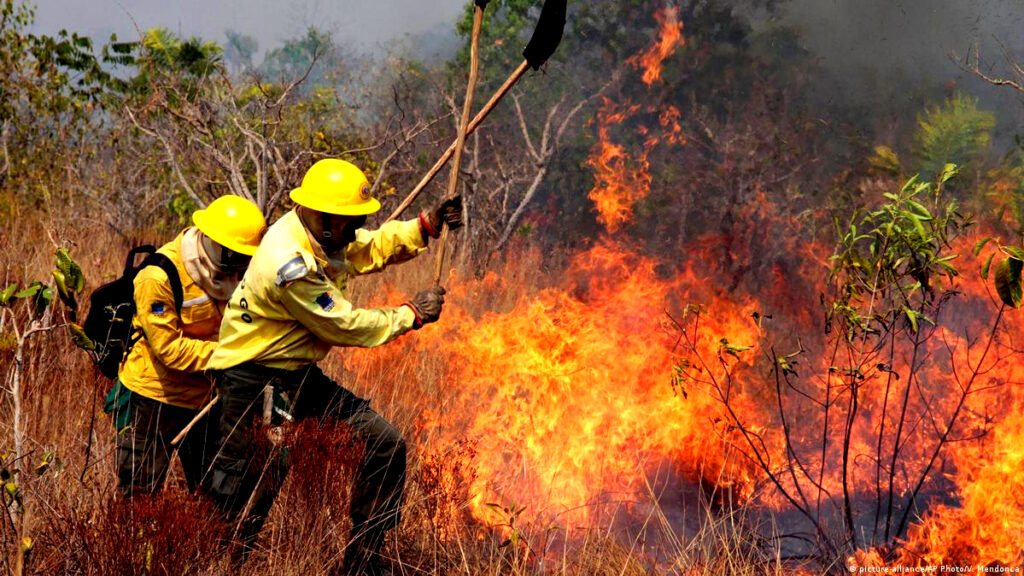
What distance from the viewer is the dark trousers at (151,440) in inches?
137

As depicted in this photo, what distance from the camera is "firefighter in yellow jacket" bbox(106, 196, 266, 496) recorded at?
3.45 meters

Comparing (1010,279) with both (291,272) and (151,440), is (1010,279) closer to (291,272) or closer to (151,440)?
(291,272)

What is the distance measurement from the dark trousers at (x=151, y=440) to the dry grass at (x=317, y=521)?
0.42 feet

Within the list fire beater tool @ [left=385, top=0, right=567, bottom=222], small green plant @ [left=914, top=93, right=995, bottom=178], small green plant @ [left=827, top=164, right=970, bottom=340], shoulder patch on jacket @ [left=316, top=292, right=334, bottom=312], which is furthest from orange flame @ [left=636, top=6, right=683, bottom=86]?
shoulder patch on jacket @ [left=316, top=292, right=334, bottom=312]

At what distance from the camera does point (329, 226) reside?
3500 mm

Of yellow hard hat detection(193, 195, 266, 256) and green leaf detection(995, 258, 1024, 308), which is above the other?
A: yellow hard hat detection(193, 195, 266, 256)

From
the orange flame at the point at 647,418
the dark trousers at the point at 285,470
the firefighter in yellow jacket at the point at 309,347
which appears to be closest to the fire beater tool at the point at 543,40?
the firefighter in yellow jacket at the point at 309,347

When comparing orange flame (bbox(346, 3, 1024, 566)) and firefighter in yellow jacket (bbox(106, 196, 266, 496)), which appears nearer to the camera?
firefighter in yellow jacket (bbox(106, 196, 266, 496))

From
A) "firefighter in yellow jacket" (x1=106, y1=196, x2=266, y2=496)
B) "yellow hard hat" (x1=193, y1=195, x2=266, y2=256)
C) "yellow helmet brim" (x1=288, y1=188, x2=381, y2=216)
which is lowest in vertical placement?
"firefighter in yellow jacket" (x1=106, y1=196, x2=266, y2=496)

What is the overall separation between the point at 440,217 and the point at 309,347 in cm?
100

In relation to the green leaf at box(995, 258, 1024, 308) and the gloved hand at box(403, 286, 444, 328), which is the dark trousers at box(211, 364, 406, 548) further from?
the green leaf at box(995, 258, 1024, 308)

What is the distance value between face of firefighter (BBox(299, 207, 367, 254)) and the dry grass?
34.4 inches

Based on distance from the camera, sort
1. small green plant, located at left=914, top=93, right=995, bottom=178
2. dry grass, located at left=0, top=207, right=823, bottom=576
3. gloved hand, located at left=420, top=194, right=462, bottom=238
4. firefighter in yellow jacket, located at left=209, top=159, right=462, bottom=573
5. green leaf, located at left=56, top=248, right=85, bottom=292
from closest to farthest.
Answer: green leaf, located at left=56, top=248, right=85, bottom=292 < dry grass, located at left=0, top=207, right=823, bottom=576 < firefighter in yellow jacket, located at left=209, top=159, right=462, bottom=573 < gloved hand, located at left=420, top=194, right=462, bottom=238 < small green plant, located at left=914, top=93, right=995, bottom=178

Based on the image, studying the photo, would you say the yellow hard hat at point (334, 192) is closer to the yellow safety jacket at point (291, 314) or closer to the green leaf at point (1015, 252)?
the yellow safety jacket at point (291, 314)
